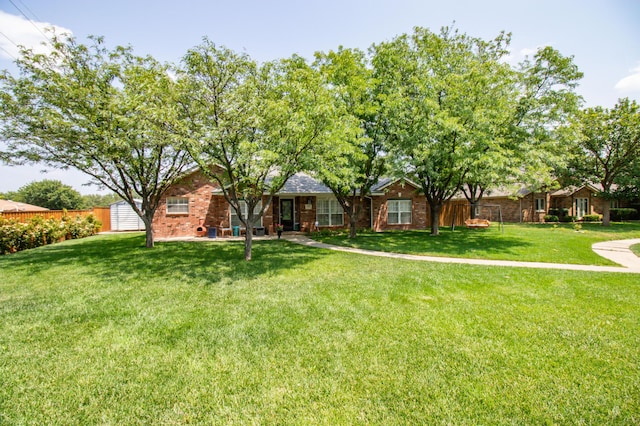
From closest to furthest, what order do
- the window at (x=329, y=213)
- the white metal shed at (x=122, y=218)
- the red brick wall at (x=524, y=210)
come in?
the window at (x=329, y=213), the white metal shed at (x=122, y=218), the red brick wall at (x=524, y=210)

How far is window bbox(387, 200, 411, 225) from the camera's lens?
20.7 metres

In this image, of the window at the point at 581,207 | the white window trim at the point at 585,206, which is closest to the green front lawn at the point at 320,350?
the white window trim at the point at 585,206

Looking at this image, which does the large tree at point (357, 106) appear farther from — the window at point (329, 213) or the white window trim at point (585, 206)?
the white window trim at point (585, 206)

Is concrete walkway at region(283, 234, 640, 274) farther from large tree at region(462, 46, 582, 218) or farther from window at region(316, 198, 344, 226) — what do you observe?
window at region(316, 198, 344, 226)

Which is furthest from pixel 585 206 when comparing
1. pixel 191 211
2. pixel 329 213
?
pixel 191 211

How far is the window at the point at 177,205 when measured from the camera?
17.4m

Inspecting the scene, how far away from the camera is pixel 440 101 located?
43.8ft

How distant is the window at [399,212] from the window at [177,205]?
13326 millimetres

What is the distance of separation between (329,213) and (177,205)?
30.8 ft

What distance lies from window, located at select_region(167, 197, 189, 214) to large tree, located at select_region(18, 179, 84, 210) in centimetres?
5573

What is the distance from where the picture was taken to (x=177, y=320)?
188 inches

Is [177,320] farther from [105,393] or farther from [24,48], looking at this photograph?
[24,48]

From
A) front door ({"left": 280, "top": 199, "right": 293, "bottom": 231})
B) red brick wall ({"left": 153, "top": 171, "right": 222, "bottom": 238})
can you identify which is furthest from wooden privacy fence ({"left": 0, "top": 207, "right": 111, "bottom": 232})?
front door ({"left": 280, "top": 199, "right": 293, "bottom": 231})

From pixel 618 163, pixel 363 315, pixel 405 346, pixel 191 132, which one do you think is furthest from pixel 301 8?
pixel 618 163
